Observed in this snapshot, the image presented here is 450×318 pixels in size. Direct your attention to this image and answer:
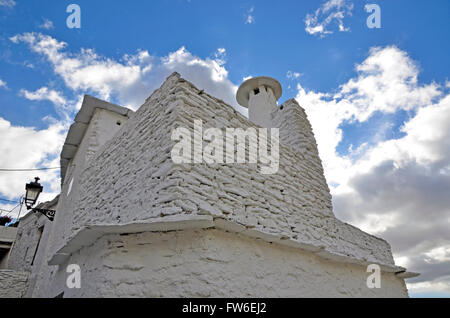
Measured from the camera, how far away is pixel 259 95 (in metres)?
12.3

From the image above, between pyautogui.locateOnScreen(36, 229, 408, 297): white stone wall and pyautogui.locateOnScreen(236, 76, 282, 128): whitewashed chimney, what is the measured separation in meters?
8.52

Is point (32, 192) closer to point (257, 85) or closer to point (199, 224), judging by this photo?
point (199, 224)

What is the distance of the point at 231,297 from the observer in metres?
2.92

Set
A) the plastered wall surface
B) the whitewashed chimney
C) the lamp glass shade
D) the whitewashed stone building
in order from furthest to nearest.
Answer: the whitewashed chimney, the lamp glass shade, the plastered wall surface, the whitewashed stone building

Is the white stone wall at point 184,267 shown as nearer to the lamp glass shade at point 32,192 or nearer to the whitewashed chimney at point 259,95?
the lamp glass shade at point 32,192

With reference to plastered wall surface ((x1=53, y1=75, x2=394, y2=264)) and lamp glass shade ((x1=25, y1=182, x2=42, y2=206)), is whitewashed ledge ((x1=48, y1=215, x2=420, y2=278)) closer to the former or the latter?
plastered wall surface ((x1=53, y1=75, x2=394, y2=264))

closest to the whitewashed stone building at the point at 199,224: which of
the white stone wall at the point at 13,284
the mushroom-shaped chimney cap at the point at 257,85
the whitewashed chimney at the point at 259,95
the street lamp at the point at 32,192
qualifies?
the street lamp at the point at 32,192

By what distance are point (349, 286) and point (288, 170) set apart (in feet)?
7.51

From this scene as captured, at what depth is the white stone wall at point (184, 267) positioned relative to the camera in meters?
2.77

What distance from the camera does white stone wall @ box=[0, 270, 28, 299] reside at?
7637mm

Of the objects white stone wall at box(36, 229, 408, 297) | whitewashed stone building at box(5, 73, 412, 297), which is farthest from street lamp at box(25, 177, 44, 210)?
white stone wall at box(36, 229, 408, 297)

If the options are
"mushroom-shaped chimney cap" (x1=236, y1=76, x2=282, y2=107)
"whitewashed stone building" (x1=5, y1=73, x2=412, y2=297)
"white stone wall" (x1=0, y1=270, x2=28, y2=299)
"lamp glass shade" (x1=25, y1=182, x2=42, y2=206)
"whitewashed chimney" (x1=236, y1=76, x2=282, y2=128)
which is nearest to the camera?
"whitewashed stone building" (x1=5, y1=73, x2=412, y2=297)
